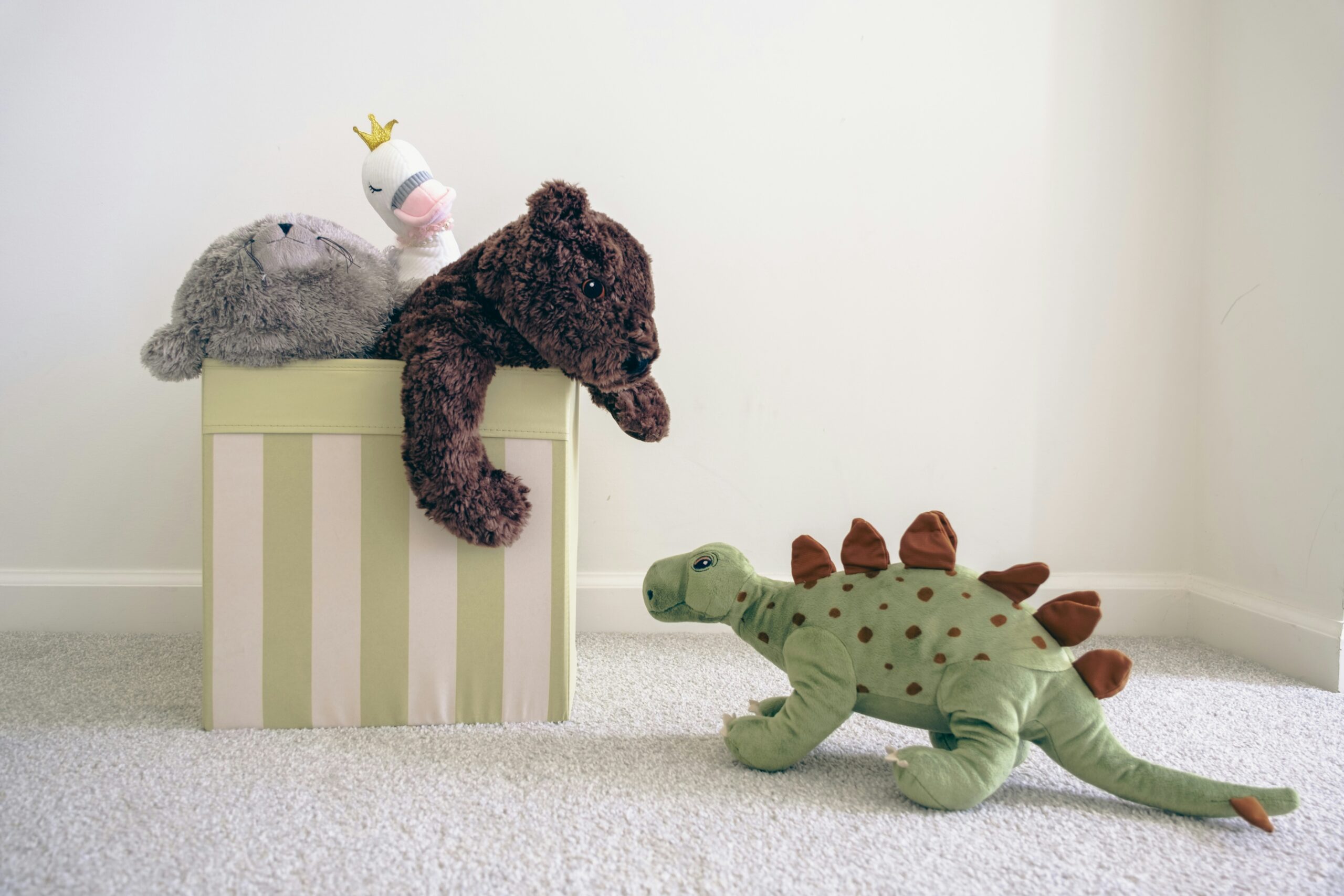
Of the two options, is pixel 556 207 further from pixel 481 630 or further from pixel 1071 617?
pixel 1071 617

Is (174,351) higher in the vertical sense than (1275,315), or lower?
lower

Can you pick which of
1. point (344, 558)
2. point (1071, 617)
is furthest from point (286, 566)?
point (1071, 617)

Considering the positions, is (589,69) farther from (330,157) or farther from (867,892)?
(867,892)

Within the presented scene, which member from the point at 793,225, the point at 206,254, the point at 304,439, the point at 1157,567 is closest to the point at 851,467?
the point at 793,225

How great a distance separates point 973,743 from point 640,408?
53cm

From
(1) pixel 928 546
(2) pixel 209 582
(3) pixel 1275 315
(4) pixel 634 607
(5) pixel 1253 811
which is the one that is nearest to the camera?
(5) pixel 1253 811

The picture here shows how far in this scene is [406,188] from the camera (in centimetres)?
93

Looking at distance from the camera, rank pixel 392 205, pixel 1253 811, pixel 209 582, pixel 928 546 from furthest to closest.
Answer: pixel 392 205 < pixel 209 582 < pixel 928 546 < pixel 1253 811

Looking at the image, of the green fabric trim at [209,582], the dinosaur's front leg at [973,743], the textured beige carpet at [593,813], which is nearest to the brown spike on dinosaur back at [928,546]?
the dinosaur's front leg at [973,743]

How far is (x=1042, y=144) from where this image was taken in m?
1.34

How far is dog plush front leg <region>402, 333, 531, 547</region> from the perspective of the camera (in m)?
0.78

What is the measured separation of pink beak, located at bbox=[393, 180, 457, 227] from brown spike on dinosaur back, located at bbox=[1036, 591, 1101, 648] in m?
0.82

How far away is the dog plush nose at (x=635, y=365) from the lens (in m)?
0.80

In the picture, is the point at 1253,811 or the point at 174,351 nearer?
the point at 1253,811
